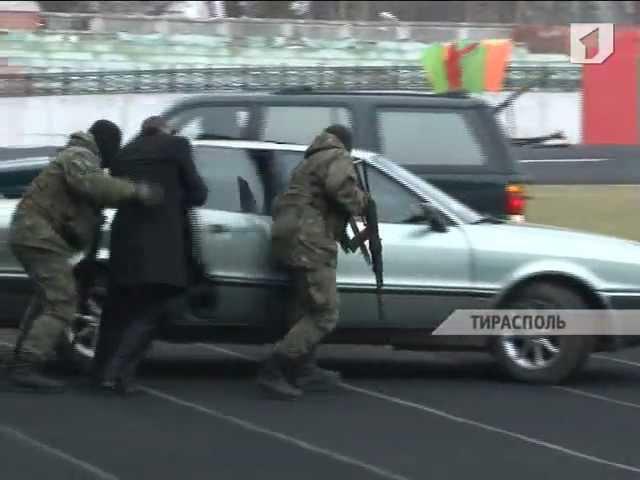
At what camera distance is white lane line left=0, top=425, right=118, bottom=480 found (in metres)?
7.06

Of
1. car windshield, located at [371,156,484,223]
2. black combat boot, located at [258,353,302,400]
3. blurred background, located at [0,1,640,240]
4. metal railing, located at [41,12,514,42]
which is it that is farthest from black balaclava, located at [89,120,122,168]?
metal railing, located at [41,12,514,42]

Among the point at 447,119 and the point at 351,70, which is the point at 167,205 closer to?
the point at 447,119

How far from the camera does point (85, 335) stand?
31.5 feet

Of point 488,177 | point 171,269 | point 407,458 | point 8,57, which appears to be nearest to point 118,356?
point 171,269

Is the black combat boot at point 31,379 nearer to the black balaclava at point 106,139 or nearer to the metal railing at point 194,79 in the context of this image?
the black balaclava at point 106,139

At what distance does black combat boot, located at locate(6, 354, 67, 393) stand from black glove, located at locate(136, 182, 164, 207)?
120 centimetres

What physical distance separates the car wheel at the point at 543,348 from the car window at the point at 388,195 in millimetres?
890

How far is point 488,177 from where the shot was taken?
11367 millimetres

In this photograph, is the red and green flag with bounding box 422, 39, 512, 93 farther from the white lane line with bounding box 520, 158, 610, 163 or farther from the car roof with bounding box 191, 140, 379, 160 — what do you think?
the car roof with bounding box 191, 140, 379, 160

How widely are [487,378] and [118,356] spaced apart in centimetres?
255

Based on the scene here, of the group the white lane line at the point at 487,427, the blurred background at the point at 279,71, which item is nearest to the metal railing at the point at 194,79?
the blurred background at the point at 279,71

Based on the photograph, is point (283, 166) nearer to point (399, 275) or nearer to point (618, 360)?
point (399, 275)

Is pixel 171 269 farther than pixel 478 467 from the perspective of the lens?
Yes

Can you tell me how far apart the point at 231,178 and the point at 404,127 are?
93.8 inches
